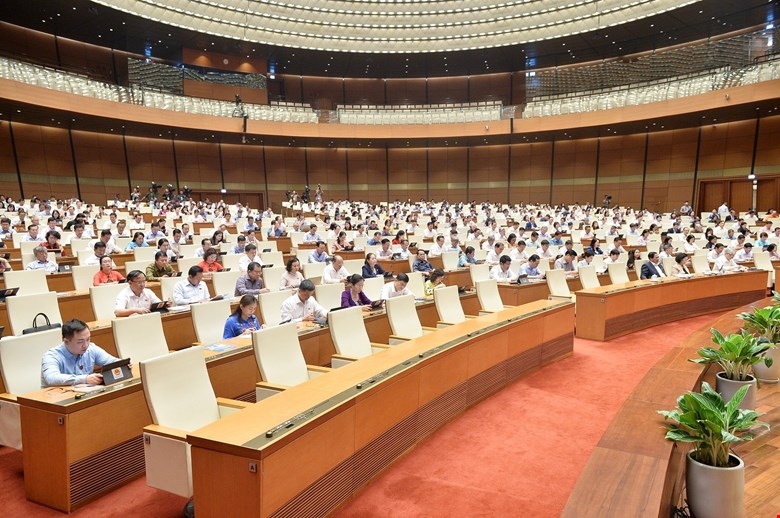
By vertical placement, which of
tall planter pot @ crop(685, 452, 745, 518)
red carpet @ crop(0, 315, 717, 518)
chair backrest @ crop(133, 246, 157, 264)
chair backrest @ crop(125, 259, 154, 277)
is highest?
chair backrest @ crop(133, 246, 157, 264)

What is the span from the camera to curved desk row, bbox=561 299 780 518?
80.4 inches

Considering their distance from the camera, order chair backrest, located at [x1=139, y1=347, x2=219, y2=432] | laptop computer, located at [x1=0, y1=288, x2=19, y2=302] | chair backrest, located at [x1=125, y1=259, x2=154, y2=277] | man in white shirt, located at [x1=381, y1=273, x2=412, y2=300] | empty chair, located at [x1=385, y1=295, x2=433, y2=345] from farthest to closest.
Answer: chair backrest, located at [x1=125, y1=259, x2=154, y2=277] → man in white shirt, located at [x1=381, y1=273, x2=412, y2=300] → laptop computer, located at [x1=0, y1=288, x2=19, y2=302] → empty chair, located at [x1=385, y1=295, x2=433, y2=345] → chair backrest, located at [x1=139, y1=347, x2=219, y2=432]

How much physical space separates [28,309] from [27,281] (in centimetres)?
154

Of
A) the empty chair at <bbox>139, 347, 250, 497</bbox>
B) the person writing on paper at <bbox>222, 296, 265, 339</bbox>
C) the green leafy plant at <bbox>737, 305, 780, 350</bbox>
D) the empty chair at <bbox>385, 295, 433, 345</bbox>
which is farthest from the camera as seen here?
→ the empty chair at <bbox>385, 295, 433, 345</bbox>

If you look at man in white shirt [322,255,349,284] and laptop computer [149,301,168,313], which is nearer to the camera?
laptop computer [149,301,168,313]

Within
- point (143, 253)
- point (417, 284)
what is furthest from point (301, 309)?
point (143, 253)

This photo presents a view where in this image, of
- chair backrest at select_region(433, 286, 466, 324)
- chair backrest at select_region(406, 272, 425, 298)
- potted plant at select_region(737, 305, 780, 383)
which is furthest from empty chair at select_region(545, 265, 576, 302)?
potted plant at select_region(737, 305, 780, 383)

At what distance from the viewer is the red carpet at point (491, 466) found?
Answer: 304 centimetres

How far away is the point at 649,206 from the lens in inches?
903

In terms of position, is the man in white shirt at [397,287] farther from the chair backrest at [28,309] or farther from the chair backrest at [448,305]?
the chair backrest at [28,309]

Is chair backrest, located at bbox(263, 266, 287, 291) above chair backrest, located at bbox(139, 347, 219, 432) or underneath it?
above

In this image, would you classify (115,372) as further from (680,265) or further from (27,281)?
(680,265)

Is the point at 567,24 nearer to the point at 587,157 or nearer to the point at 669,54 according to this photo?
the point at 669,54

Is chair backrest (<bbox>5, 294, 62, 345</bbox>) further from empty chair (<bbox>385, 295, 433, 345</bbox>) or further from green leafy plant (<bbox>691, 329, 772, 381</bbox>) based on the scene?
green leafy plant (<bbox>691, 329, 772, 381</bbox>)
